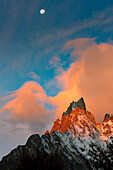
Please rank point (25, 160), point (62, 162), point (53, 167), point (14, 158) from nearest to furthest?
point (53, 167) → point (62, 162) → point (25, 160) → point (14, 158)

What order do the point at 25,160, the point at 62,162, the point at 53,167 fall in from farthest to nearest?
1. the point at 25,160
2. the point at 62,162
3. the point at 53,167

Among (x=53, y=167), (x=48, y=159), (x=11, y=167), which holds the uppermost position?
(x=11, y=167)

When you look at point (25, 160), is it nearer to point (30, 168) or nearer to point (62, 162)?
point (30, 168)

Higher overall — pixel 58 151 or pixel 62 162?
pixel 58 151

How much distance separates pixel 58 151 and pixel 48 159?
12.7 meters

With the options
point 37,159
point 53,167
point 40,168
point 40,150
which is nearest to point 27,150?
point 40,150

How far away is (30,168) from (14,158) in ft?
135

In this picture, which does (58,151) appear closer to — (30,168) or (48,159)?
(48,159)

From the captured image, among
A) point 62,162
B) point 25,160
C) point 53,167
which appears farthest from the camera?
point 25,160

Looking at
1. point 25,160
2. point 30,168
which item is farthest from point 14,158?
point 30,168

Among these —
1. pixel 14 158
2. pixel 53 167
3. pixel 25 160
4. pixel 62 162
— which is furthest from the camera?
pixel 14 158

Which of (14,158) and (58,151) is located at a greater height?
(14,158)

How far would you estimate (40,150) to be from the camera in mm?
198125

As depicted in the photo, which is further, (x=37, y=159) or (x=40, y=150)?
(x=40, y=150)
